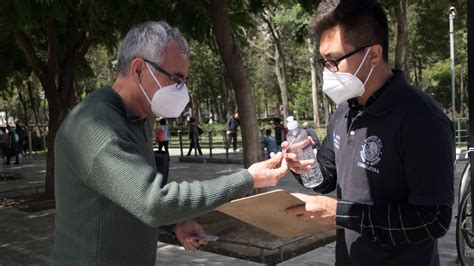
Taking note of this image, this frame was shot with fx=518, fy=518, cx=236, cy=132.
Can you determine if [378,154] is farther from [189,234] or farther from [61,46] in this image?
[61,46]

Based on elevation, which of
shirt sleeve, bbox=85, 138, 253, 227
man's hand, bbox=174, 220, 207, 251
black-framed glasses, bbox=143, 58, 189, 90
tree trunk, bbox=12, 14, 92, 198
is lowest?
man's hand, bbox=174, 220, 207, 251

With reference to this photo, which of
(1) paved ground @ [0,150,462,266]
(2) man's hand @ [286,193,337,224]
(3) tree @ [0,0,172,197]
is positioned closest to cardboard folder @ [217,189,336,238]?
(2) man's hand @ [286,193,337,224]

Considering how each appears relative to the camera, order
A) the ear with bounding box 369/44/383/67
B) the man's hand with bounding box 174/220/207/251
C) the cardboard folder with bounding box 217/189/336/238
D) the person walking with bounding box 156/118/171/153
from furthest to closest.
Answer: the person walking with bounding box 156/118/171/153
the man's hand with bounding box 174/220/207/251
the ear with bounding box 369/44/383/67
the cardboard folder with bounding box 217/189/336/238

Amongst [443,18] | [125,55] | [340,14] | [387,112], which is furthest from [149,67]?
[443,18]

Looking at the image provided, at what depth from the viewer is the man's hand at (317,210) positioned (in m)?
2.19

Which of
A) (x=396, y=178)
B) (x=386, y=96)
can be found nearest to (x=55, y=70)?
(x=386, y=96)

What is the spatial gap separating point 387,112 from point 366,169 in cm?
25

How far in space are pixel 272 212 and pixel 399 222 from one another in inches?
21.7

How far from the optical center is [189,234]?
256cm

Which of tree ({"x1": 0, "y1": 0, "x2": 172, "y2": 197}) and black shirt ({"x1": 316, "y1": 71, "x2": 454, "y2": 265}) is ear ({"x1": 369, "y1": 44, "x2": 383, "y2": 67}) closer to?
black shirt ({"x1": 316, "y1": 71, "x2": 454, "y2": 265})

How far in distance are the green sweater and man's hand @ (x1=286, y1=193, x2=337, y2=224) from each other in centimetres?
33

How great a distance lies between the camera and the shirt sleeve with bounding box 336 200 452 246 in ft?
6.51

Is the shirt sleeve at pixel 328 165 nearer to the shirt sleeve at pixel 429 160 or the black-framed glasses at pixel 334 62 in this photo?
the black-framed glasses at pixel 334 62

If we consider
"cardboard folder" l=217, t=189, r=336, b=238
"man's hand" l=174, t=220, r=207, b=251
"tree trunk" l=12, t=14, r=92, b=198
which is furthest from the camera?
"tree trunk" l=12, t=14, r=92, b=198
